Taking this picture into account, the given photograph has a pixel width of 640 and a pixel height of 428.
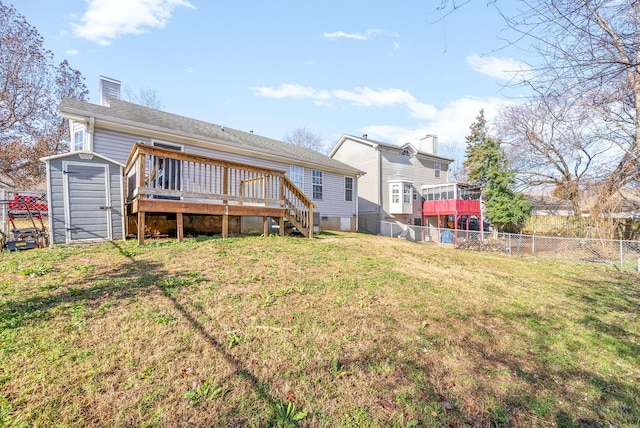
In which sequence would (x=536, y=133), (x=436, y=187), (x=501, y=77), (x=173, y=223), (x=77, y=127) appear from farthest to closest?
(x=436, y=187) → (x=536, y=133) → (x=77, y=127) → (x=173, y=223) → (x=501, y=77)

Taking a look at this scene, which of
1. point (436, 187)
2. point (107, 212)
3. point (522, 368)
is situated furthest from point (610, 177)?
point (107, 212)

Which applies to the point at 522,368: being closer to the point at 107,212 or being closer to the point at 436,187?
the point at 107,212

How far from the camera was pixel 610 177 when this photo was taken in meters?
11.1

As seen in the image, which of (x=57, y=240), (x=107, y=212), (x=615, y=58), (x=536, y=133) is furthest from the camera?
(x=536, y=133)

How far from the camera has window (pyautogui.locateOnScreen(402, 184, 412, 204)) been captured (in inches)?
738

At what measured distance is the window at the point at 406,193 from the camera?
18.7 m

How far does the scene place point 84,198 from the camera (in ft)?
20.9

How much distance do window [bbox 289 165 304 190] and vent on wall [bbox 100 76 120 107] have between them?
23.6 ft

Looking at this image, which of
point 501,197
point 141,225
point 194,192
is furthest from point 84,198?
point 501,197

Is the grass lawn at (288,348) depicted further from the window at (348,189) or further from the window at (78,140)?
the window at (348,189)

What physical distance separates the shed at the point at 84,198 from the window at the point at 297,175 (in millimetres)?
6936

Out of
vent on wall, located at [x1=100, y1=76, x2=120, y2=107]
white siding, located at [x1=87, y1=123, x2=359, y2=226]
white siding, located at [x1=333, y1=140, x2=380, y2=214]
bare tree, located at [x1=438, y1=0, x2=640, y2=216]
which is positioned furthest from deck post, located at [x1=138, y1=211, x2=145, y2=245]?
white siding, located at [x1=333, y1=140, x2=380, y2=214]

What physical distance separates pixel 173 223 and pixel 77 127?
4767 millimetres

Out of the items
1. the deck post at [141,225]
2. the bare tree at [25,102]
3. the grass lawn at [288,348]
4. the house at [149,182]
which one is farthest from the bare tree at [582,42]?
the bare tree at [25,102]
